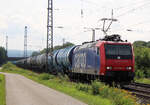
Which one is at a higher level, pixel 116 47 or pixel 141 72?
pixel 116 47

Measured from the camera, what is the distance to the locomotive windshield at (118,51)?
66.4 feet

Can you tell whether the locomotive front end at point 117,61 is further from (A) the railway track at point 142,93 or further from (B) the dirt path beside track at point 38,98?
(B) the dirt path beside track at point 38,98

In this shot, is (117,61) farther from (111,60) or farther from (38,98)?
(38,98)

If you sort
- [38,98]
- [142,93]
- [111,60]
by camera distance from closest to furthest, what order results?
[38,98] → [142,93] → [111,60]

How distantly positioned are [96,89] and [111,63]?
3.92 metres

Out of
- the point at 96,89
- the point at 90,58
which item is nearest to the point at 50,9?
the point at 90,58

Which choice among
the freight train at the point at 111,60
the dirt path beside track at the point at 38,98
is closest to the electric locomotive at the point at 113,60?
the freight train at the point at 111,60

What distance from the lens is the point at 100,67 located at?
19.9 m

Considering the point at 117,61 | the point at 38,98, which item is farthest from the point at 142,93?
the point at 38,98

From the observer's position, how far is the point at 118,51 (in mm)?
20594

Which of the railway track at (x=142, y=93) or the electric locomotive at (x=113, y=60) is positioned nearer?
the railway track at (x=142, y=93)

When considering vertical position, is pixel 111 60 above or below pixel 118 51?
below

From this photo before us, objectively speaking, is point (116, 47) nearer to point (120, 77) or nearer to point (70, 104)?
point (120, 77)

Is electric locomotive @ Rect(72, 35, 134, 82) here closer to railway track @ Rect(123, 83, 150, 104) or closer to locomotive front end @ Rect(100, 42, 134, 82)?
locomotive front end @ Rect(100, 42, 134, 82)
